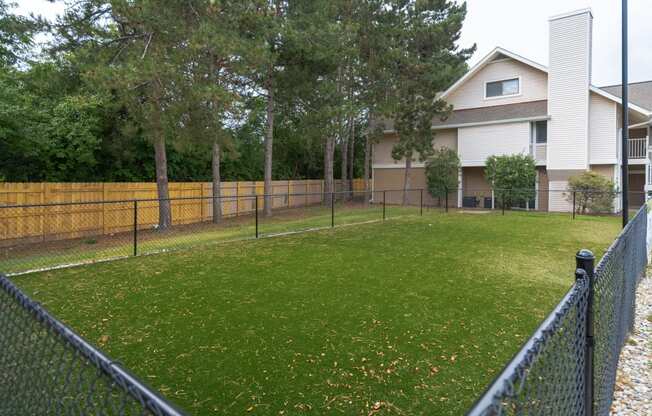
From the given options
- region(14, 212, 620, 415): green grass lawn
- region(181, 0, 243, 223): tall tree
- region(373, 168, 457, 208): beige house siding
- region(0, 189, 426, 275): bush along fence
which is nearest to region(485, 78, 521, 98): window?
region(373, 168, 457, 208): beige house siding

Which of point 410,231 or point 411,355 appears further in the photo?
point 410,231

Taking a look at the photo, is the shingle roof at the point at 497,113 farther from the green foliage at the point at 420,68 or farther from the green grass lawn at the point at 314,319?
the green grass lawn at the point at 314,319

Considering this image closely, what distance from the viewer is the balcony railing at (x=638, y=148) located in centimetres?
2012

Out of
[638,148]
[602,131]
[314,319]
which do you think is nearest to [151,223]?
[314,319]

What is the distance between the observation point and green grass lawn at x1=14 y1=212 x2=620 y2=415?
3.18 metres

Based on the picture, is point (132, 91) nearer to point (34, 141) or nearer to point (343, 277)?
point (34, 141)

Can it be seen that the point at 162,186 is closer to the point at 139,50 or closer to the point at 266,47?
the point at 139,50

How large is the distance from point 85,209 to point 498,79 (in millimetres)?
19654

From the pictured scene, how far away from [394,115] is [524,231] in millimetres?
11606

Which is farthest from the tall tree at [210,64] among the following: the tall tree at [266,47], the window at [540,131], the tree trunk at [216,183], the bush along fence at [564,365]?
the window at [540,131]

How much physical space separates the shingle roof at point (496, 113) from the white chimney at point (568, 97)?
0.85 meters

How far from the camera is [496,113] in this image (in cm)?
2138

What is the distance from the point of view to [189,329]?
4371mm

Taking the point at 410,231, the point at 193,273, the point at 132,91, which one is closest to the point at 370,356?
the point at 193,273
